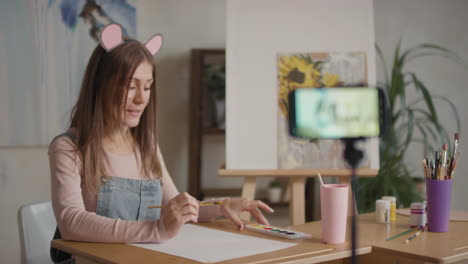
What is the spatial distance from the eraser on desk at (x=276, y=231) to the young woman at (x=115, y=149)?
4 cm

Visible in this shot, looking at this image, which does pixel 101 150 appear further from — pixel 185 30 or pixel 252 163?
pixel 185 30

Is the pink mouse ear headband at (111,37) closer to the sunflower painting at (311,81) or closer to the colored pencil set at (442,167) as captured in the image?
the colored pencil set at (442,167)

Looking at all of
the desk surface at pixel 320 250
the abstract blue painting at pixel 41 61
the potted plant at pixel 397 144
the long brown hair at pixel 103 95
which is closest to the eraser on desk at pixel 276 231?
the desk surface at pixel 320 250

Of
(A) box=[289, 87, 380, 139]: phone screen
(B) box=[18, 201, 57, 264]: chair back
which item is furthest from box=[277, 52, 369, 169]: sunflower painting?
(A) box=[289, 87, 380, 139]: phone screen

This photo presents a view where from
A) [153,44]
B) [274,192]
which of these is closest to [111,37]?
[153,44]

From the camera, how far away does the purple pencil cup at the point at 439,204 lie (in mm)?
1511

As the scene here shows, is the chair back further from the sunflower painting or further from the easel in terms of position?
the sunflower painting

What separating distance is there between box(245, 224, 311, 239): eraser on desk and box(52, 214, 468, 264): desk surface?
17 millimetres

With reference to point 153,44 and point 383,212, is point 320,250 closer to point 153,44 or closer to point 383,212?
point 383,212

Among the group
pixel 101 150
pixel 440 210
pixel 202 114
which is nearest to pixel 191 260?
pixel 101 150

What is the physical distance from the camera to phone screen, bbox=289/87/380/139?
0.65 metres

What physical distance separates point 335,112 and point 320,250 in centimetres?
66

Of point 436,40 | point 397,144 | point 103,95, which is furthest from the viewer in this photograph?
point 436,40

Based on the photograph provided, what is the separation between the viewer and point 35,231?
1844 mm
